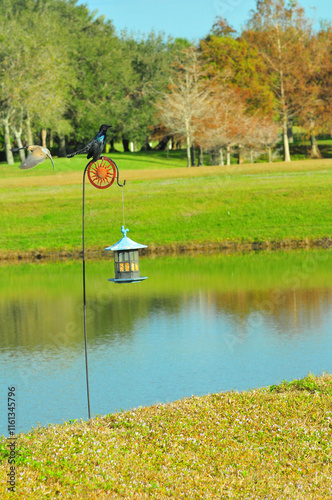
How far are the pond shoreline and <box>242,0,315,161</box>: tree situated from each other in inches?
1332

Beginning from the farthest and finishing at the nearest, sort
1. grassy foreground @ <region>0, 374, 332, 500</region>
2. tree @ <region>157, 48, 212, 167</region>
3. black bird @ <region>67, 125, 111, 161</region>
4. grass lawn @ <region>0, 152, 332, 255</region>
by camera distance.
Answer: tree @ <region>157, 48, 212, 167</region> → grass lawn @ <region>0, 152, 332, 255</region> → black bird @ <region>67, 125, 111, 161</region> → grassy foreground @ <region>0, 374, 332, 500</region>

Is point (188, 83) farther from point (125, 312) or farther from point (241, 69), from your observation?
point (125, 312)

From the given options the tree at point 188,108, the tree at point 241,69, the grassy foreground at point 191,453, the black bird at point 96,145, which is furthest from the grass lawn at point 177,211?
the grassy foreground at point 191,453

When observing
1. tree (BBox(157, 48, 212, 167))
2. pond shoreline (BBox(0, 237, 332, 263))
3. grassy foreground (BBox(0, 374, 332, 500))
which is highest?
tree (BBox(157, 48, 212, 167))

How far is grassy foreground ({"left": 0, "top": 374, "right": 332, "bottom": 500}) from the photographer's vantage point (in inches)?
286

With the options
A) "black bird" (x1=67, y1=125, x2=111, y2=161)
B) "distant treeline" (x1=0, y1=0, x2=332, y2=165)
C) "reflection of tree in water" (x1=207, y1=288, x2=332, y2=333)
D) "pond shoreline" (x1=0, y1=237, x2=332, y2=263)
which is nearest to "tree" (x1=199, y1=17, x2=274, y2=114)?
"distant treeline" (x1=0, y1=0, x2=332, y2=165)

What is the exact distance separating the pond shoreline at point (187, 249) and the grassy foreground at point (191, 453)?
2424cm

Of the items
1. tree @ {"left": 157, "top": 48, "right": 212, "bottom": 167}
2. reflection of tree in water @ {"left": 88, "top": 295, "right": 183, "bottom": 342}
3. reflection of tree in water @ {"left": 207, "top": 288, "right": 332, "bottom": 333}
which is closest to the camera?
reflection of tree in water @ {"left": 88, "top": 295, "right": 183, "bottom": 342}

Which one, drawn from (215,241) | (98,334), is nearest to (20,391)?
(98,334)

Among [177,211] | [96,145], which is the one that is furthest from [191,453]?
[177,211]

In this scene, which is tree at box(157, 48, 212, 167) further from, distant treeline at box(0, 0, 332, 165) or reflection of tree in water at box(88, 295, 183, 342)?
reflection of tree in water at box(88, 295, 183, 342)

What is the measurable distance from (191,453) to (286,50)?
213ft

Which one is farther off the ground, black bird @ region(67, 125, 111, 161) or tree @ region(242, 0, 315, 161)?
tree @ region(242, 0, 315, 161)

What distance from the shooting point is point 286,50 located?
2665 inches
